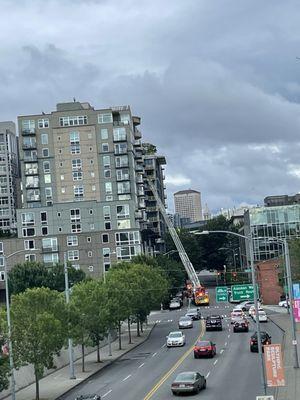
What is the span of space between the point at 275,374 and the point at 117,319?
32.7 meters

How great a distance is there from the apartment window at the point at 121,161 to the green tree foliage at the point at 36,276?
30.2 metres

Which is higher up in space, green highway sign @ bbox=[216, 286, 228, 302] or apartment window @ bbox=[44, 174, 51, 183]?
apartment window @ bbox=[44, 174, 51, 183]

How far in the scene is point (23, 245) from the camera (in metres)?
124

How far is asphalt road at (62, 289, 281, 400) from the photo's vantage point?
3888cm

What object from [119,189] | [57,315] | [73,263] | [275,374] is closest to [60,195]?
[119,189]

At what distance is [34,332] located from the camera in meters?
39.3

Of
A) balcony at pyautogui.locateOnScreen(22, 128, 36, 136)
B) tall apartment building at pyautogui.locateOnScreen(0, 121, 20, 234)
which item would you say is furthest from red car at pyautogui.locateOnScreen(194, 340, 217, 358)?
tall apartment building at pyautogui.locateOnScreen(0, 121, 20, 234)

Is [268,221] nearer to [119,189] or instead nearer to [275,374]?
[119,189]

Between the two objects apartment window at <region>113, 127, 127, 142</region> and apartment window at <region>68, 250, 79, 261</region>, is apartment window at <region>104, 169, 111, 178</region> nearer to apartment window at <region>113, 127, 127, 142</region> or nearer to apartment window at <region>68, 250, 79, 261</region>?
apartment window at <region>113, 127, 127, 142</region>

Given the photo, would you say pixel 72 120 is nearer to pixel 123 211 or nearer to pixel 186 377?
pixel 123 211

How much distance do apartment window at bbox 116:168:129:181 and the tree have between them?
320 ft

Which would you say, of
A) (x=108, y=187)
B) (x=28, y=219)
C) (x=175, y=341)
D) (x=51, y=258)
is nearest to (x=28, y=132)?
(x=108, y=187)

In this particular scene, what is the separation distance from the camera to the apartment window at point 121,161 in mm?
138375

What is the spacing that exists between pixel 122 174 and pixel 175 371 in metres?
92.8
